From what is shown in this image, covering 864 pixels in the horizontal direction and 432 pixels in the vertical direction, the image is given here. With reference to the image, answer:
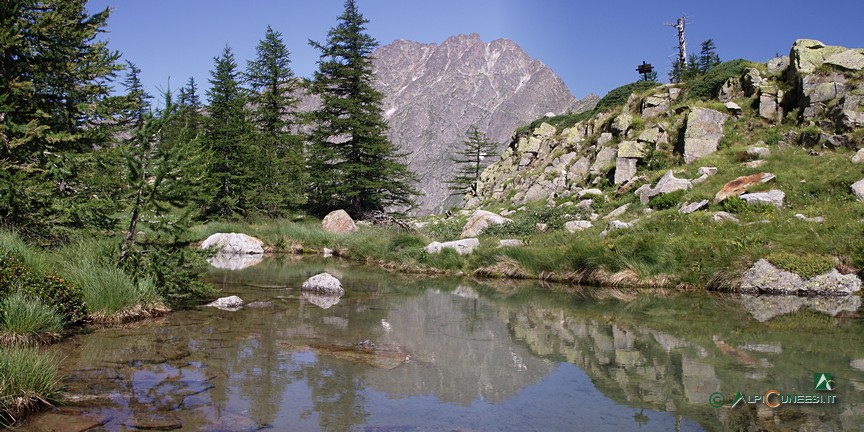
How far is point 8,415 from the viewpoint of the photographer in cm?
495

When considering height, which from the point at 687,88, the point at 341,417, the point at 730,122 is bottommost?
the point at 341,417

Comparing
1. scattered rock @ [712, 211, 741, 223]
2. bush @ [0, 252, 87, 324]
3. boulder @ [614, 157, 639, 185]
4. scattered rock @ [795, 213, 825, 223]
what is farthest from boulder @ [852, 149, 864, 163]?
bush @ [0, 252, 87, 324]

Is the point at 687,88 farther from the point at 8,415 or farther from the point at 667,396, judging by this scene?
the point at 8,415

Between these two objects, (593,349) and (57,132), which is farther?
(57,132)

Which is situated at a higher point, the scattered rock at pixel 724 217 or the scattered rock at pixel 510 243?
the scattered rock at pixel 724 217

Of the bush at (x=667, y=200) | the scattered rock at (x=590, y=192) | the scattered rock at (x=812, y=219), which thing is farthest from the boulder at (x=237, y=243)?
the scattered rock at (x=812, y=219)

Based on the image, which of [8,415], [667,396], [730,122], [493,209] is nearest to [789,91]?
[730,122]

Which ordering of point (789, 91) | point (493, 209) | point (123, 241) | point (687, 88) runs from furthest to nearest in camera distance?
1. point (493, 209)
2. point (687, 88)
3. point (789, 91)
4. point (123, 241)

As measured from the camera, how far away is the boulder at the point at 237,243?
2579 cm

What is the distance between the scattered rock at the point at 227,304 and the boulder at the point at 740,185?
14903mm

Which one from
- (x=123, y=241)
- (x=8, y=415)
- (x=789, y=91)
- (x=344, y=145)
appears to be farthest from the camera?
(x=344, y=145)

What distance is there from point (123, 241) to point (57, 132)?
4468 mm

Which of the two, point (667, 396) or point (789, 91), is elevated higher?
point (789, 91)

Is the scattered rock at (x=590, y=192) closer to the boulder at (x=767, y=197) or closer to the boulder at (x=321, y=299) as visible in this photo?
the boulder at (x=767, y=197)
